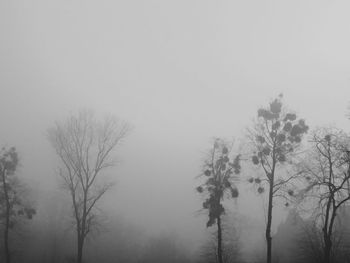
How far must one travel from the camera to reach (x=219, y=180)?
30438mm

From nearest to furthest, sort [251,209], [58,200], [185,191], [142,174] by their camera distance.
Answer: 1. [58,200]
2. [251,209]
3. [185,191]
4. [142,174]

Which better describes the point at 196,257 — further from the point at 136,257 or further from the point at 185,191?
the point at 185,191

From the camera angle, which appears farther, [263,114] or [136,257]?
[136,257]

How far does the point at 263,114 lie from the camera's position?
86.2ft

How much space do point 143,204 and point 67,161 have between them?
318 feet

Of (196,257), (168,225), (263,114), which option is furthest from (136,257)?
(263,114)

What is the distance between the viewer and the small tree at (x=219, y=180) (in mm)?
30141

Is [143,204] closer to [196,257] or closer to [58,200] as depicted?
[58,200]

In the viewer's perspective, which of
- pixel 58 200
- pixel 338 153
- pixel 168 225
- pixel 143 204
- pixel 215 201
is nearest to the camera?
pixel 338 153

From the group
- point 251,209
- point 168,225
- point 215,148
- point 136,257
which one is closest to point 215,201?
point 215,148

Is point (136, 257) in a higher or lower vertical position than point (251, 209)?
lower

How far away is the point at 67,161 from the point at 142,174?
131 m

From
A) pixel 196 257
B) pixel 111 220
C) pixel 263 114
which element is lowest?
pixel 196 257

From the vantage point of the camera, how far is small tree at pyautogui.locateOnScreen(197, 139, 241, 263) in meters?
30.1
